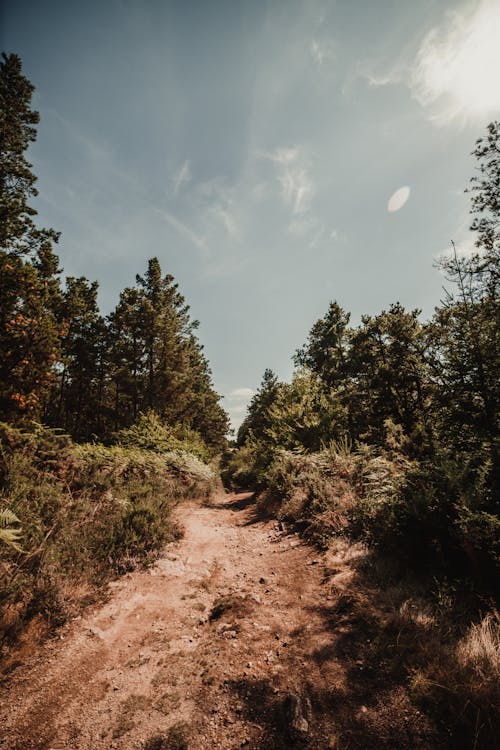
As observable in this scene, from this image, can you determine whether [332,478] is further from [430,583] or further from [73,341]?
[73,341]

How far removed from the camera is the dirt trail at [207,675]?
89.8 inches

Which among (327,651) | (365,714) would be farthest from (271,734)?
(327,651)

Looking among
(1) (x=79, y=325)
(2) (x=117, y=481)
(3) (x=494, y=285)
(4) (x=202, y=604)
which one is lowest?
(4) (x=202, y=604)

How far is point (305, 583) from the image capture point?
15.0 feet

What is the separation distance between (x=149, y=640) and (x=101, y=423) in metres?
25.9

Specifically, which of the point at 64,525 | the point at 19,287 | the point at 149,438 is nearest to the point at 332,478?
the point at 64,525

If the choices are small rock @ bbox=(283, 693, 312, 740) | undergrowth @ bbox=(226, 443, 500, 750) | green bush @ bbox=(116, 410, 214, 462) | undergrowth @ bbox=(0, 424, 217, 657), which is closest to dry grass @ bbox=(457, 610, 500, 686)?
undergrowth @ bbox=(226, 443, 500, 750)

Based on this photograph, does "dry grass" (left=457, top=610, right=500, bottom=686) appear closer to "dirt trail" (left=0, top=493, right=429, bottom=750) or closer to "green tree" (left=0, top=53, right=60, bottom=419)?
"dirt trail" (left=0, top=493, right=429, bottom=750)

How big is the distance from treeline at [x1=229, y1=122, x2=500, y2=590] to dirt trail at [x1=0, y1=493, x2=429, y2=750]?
140 centimetres

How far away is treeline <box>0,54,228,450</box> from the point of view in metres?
11.2

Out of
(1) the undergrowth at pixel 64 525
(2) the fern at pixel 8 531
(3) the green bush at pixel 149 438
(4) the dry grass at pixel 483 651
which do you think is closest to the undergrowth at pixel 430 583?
(4) the dry grass at pixel 483 651

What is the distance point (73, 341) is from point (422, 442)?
25448mm

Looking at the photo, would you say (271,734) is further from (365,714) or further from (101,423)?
(101,423)

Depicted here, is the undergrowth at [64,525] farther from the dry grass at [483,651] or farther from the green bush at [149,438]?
the dry grass at [483,651]
